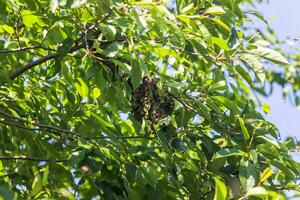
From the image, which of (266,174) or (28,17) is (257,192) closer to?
(266,174)

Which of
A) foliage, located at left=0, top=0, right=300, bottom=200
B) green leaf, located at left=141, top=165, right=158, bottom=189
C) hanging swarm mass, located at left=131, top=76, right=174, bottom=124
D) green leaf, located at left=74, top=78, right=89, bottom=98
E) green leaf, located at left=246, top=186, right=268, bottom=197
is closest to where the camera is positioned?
green leaf, located at left=246, top=186, right=268, bottom=197

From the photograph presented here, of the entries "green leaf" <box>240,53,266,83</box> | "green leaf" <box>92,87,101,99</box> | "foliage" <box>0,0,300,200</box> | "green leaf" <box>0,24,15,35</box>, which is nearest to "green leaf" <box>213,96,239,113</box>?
"foliage" <box>0,0,300,200</box>

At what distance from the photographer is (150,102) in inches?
84.7

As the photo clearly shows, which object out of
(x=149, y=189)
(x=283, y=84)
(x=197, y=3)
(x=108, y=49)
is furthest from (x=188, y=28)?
(x=283, y=84)

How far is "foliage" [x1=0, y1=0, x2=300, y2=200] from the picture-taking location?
2027 mm

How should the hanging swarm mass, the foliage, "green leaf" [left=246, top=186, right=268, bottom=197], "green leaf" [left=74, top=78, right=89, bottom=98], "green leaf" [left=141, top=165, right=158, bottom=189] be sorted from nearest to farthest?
1. "green leaf" [left=246, top=186, right=268, bottom=197]
2. the foliage
3. the hanging swarm mass
4. "green leaf" [left=141, top=165, right=158, bottom=189]
5. "green leaf" [left=74, top=78, right=89, bottom=98]

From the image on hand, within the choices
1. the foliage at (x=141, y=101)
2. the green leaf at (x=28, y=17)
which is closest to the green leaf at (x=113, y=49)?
the foliage at (x=141, y=101)

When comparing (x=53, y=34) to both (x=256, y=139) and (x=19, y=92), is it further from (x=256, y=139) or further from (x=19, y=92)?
(x=256, y=139)

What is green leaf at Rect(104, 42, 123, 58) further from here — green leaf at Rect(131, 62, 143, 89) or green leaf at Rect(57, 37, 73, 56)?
green leaf at Rect(57, 37, 73, 56)

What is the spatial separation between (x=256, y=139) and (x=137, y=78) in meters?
0.59

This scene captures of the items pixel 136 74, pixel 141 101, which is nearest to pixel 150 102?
pixel 141 101

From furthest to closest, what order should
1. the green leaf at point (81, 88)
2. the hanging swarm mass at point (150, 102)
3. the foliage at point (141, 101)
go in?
the green leaf at point (81, 88) < the hanging swarm mass at point (150, 102) < the foliage at point (141, 101)

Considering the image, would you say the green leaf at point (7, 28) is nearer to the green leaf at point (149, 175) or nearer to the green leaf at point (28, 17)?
the green leaf at point (28, 17)

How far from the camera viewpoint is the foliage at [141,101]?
6.65 ft
